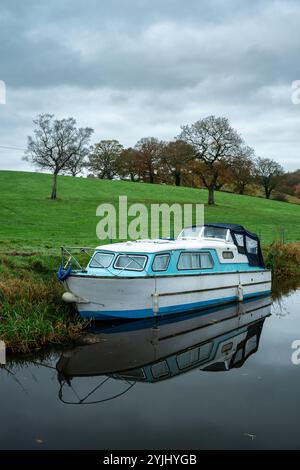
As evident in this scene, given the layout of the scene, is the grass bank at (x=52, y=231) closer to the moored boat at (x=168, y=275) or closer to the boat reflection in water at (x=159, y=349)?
the moored boat at (x=168, y=275)

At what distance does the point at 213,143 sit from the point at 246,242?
38699mm

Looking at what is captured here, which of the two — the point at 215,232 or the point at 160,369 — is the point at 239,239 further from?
the point at 160,369

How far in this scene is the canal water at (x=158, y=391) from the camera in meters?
8.77

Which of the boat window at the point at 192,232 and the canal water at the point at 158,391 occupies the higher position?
the boat window at the point at 192,232

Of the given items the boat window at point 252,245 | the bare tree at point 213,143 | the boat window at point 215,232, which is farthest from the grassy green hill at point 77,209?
the boat window at point 252,245

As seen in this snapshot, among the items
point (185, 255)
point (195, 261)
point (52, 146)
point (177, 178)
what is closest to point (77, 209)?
point (52, 146)

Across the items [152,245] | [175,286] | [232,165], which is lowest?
[175,286]

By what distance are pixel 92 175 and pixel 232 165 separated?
47.3 metres

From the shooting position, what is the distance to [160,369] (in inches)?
485

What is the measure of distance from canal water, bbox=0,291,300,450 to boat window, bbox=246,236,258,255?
5.99 metres

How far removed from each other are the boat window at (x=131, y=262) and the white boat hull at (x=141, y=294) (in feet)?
2.74

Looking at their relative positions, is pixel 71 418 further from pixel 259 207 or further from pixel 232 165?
pixel 259 207

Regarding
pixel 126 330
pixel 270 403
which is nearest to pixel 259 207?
pixel 126 330

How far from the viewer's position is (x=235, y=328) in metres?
16.6
